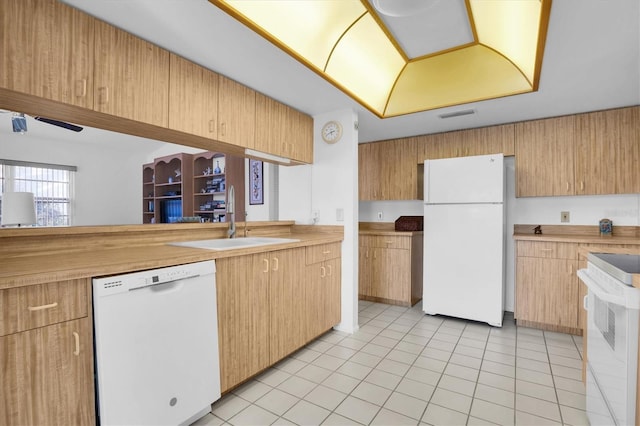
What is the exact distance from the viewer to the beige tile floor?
1.76 metres

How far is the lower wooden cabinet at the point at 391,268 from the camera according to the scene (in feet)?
12.5

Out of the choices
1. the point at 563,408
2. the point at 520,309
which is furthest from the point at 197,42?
the point at 520,309

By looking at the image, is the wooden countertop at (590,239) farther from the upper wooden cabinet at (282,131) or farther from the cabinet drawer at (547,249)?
the upper wooden cabinet at (282,131)

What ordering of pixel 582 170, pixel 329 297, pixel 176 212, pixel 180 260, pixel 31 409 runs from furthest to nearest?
1. pixel 176 212
2. pixel 582 170
3. pixel 329 297
4. pixel 180 260
5. pixel 31 409

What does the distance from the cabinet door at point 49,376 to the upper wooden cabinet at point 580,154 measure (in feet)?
13.0

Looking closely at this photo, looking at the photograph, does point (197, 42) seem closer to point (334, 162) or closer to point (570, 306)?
point (334, 162)

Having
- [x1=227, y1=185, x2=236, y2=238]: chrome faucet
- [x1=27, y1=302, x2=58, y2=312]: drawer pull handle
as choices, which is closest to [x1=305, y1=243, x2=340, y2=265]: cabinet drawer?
[x1=227, y1=185, x2=236, y2=238]: chrome faucet

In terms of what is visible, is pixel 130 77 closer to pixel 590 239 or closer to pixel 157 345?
pixel 157 345

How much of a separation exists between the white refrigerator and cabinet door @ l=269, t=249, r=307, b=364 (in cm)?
172

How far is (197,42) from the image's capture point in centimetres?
183

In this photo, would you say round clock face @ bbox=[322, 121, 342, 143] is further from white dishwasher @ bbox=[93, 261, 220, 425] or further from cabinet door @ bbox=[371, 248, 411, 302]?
white dishwasher @ bbox=[93, 261, 220, 425]

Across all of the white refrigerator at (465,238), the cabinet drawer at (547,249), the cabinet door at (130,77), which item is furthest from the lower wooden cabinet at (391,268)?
the cabinet door at (130,77)

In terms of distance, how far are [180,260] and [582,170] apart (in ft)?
12.5

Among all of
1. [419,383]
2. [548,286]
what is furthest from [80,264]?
[548,286]
